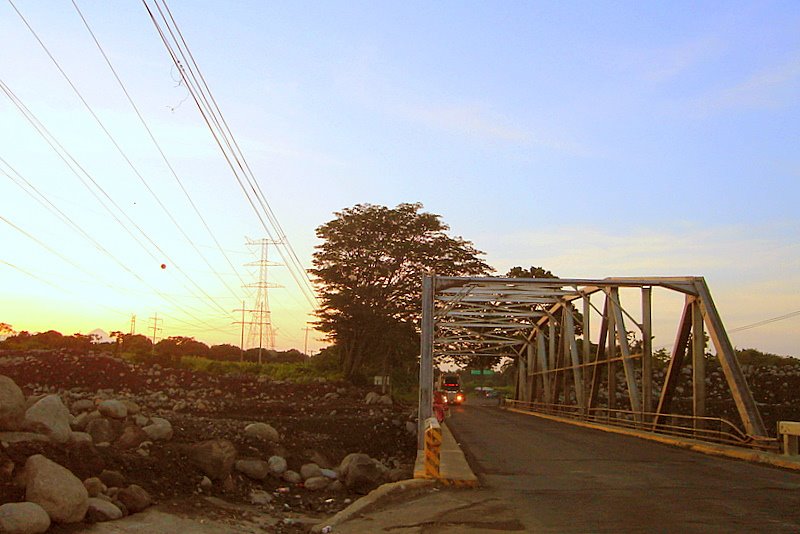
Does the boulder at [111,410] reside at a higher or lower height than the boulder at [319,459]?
higher

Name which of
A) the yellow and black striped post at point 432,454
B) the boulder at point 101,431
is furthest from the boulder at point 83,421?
the yellow and black striped post at point 432,454

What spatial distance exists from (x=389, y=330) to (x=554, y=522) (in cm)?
3687

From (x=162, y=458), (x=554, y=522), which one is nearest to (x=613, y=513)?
(x=554, y=522)

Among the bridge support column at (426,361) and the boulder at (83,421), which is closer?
the boulder at (83,421)

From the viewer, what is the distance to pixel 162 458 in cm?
1284

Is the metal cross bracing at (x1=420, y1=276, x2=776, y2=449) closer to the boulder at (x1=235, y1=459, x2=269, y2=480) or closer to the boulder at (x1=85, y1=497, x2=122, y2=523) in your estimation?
the boulder at (x1=235, y1=459, x2=269, y2=480)

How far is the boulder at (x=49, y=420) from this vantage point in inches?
448

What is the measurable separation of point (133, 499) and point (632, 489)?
744 centimetres

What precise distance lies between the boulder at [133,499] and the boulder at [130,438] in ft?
10.1

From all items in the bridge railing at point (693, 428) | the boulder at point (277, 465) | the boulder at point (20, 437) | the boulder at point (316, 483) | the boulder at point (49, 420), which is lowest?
the boulder at point (316, 483)

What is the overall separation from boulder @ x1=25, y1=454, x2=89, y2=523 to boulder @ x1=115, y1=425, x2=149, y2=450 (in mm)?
4334

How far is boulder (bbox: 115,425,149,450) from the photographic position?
1365cm

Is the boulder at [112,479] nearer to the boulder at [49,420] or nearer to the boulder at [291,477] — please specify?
the boulder at [49,420]

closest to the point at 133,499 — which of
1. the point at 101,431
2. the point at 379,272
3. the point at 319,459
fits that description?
the point at 101,431
